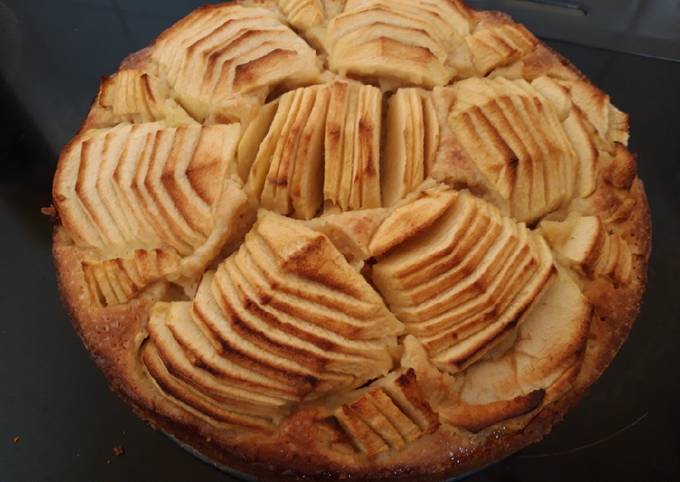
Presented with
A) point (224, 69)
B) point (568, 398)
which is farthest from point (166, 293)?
point (568, 398)

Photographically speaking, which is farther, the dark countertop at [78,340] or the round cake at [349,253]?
the dark countertop at [78,340]

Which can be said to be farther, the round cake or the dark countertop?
the dark countertop

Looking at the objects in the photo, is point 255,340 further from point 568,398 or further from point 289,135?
point 568,398

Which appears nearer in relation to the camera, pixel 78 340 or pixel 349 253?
pixel 349 253

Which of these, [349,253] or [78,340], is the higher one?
[349,253]
